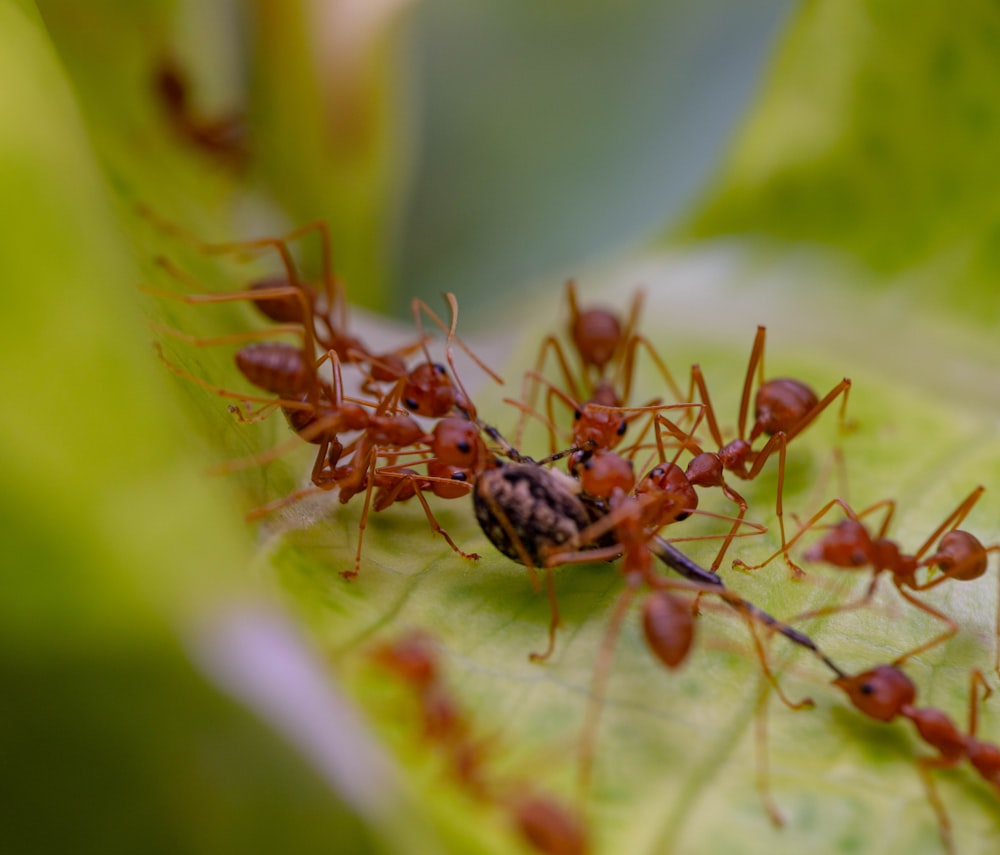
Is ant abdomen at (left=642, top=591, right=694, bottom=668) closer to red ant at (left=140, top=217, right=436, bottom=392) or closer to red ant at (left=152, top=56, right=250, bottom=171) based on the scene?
red ant at (left=140, top=217, right=436, bottom=392)

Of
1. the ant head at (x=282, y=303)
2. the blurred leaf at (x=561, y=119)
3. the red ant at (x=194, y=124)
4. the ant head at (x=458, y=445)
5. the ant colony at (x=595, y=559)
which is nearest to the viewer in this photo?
the ant colony at (x=595, y=559)

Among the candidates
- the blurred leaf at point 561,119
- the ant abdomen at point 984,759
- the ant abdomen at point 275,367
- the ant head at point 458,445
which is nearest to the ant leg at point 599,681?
the ant head at point 458,445

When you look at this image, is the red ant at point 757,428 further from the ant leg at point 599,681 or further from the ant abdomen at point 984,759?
the ant abdomen at point 984,759

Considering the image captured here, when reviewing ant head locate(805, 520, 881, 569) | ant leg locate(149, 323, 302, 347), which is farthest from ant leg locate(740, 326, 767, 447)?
ant leg locate(149, 323, 302, 347)

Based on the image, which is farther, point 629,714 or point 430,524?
point 430,524

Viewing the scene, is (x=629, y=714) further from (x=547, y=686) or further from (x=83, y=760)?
(x=83, y=760)

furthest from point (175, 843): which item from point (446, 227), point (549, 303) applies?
point (446, 227)
